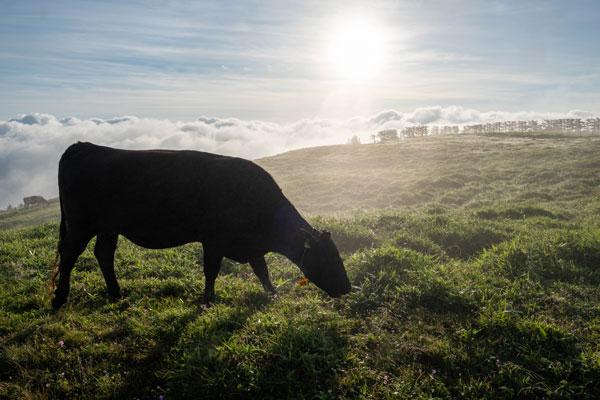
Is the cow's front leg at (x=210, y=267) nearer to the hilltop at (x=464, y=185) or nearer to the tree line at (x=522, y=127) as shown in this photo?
the hilltop at (x=464, y=185)

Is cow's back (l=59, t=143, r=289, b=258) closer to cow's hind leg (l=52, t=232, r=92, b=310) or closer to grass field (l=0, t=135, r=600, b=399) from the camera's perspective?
cow's hind leg (l=52, t=232, r=92, b=310)

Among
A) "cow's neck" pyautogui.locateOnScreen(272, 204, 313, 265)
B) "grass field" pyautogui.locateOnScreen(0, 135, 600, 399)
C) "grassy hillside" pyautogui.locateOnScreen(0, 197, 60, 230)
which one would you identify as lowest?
"grassy hillside" pyautogui.locateOnScreen(0, 197, 60, 230)

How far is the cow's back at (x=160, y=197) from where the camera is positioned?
5.35 m

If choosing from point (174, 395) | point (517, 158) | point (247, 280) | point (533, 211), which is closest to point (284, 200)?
point (247, 280)

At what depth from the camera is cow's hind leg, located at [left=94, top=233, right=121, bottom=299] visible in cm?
594

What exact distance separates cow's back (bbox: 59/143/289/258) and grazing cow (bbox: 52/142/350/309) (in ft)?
0.05

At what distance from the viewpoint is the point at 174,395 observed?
3572 millimetres

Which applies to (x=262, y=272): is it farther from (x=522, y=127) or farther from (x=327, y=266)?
(x=522, y=127)

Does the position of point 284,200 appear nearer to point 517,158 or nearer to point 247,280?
point 247,280

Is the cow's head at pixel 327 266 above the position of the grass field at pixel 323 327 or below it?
above

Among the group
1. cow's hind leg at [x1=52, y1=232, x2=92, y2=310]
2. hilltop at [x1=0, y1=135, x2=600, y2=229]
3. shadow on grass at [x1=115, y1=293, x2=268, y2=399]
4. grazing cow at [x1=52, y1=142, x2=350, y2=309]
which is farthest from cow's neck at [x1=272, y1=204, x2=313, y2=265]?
hilltop at [x1=0, y1=135, x2=600, y2=229]

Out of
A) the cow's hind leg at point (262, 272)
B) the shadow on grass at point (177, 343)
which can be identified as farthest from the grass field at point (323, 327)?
the cow's hind leg at point (262, 272)

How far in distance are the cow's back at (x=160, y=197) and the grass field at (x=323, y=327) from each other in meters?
1.23

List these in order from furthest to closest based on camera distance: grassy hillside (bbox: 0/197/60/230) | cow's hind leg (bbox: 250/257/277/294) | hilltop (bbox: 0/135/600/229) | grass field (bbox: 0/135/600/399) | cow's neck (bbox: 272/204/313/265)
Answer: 1. grassy hillside (bbox: 0/197/60/230)
2. hilltop (bbox: 0/135/600/229)
3. cow's hind leg (bbox: 250/257/277/294)
4. cow's neck (bbox: 272/204/313/265)
5. grass field (bbox: 0/135/600/399)
